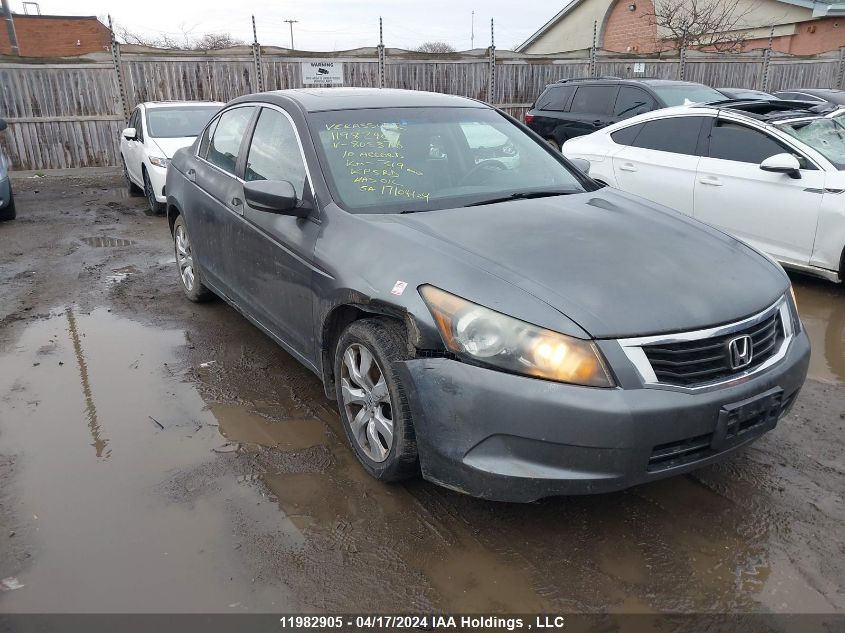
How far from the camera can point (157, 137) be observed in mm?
9602

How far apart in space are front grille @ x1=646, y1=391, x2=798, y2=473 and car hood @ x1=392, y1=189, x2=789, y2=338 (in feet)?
1.33

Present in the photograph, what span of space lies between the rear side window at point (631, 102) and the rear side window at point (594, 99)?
0.14 m

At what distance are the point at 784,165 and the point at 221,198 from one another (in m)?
4.49

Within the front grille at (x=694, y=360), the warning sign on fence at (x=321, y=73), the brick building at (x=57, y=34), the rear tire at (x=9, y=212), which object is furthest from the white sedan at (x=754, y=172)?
the brick building at (x=57, y=34)

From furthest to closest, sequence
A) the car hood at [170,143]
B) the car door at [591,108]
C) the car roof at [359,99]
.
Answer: the car door at [591,108]
the car hood at [170,143]
the car roof at [359,99]

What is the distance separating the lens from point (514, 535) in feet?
8.96

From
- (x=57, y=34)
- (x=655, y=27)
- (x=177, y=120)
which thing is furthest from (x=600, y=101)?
(x=57, y=34)

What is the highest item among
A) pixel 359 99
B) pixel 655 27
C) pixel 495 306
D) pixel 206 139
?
pixel 655 27

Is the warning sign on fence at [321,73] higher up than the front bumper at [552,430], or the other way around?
the warning sign on fence at [321,73]

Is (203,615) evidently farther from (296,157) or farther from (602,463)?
(296,157)

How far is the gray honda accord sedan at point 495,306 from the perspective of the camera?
238 cm

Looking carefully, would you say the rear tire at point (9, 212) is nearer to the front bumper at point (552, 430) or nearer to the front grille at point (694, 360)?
the front bumper at point (552, 430)

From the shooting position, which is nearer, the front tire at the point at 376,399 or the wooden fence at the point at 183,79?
the front tire at the point at 376,399

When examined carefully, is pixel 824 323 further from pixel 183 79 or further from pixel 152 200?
pixel 183 79
